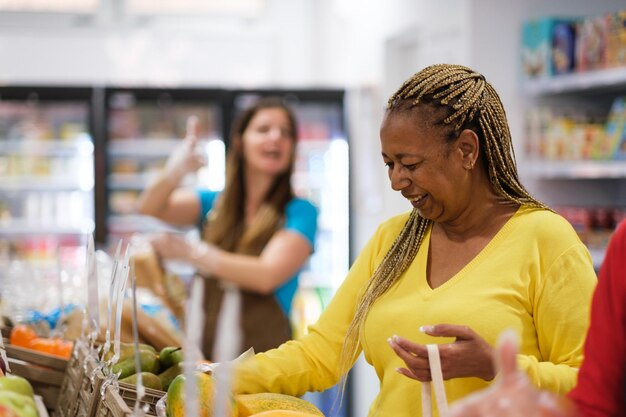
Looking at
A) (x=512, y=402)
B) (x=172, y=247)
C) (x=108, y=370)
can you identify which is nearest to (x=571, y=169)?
(x=172, y=247)

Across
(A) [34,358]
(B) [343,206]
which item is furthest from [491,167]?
(B) [343,206]

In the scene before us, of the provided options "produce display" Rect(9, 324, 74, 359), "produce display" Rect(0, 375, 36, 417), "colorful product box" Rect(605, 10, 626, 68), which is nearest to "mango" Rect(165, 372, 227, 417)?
"produce display" Rect(0, 375, 36, 417)

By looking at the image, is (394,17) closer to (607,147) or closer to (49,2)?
(607,147)

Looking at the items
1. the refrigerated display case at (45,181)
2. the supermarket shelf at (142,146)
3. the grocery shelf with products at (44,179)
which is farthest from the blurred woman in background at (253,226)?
the grocery shelf with products at (44,179)

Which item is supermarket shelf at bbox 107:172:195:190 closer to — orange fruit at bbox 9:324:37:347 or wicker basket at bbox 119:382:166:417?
orange fruit at bbox 9:324:37:347

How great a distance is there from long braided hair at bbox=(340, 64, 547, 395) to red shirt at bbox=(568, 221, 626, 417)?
561mm

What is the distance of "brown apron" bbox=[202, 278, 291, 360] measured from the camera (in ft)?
11.3

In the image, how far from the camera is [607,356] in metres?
1.23

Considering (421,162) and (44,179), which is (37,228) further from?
(421,162)

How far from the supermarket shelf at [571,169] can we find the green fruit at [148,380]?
279cm

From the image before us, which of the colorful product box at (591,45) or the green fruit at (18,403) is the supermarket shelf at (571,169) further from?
the green fruit at (18,403)

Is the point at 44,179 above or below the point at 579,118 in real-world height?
below

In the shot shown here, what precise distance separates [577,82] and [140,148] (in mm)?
3431

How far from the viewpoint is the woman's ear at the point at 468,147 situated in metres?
1.75
